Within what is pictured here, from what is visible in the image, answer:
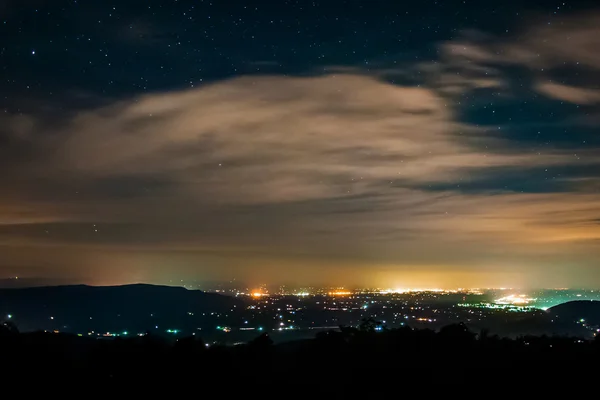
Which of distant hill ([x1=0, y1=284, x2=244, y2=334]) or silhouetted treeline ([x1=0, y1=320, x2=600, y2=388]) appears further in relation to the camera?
distant hill ([x1=0, y1=284, x2=244, y2=334])

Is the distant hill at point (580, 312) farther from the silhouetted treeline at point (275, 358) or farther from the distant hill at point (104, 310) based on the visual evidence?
the silhouetted treeline at point (275, 358)

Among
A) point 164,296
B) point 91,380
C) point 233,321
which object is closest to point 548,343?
point 91,380

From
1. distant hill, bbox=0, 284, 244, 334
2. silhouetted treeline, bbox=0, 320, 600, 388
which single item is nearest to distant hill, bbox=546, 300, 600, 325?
distant hill, bbox=0, 284, 244, 334

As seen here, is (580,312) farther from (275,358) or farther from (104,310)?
(275,358)

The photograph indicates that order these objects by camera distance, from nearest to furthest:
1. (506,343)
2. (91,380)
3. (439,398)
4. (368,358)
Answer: (439,398) → (91,380) → (368,358) → (506,343)

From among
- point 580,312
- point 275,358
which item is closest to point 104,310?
point 580,312

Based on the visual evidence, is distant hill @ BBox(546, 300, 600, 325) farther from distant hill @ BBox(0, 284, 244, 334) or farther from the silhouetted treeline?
the silhouetted treeline

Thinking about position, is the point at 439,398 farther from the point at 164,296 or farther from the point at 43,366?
the point at 164,296
